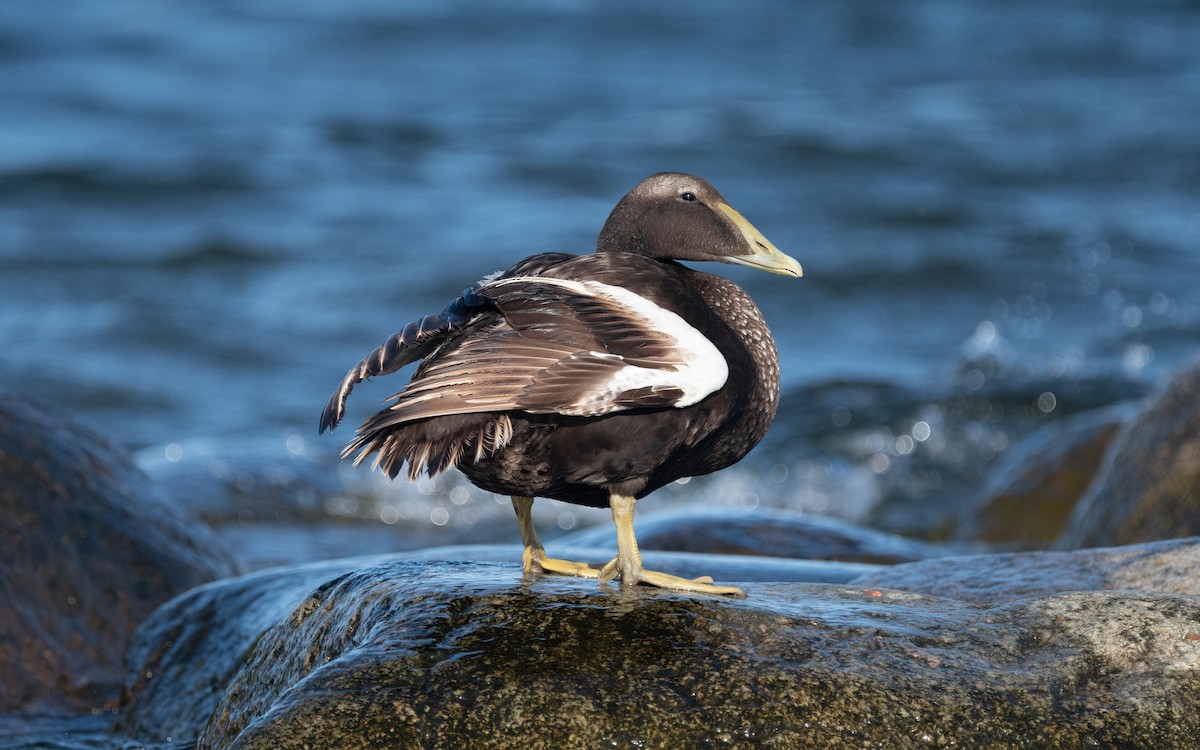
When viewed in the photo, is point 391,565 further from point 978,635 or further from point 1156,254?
point 1156,254

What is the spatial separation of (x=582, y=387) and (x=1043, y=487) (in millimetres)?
5669

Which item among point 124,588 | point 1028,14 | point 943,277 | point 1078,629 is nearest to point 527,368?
point 1078,629

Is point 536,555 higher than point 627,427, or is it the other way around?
point 627,427

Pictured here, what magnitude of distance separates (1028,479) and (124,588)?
5.25 meters

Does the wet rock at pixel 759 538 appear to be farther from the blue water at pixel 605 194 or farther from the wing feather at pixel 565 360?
the blue water at pixel 605 194

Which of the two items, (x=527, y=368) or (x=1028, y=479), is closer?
(x=527, y=368)

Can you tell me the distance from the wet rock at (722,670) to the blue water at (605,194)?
621cm

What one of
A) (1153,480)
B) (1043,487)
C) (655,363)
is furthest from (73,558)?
(1043,487)

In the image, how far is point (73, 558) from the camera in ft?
18.0

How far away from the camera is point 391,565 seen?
404 cm

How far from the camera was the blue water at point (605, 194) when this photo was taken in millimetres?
11719

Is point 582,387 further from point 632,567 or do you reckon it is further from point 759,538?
point 759,538

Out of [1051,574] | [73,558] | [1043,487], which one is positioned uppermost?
[1051,574]

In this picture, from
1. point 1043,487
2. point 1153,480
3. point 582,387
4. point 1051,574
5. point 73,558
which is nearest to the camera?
point 582,387
